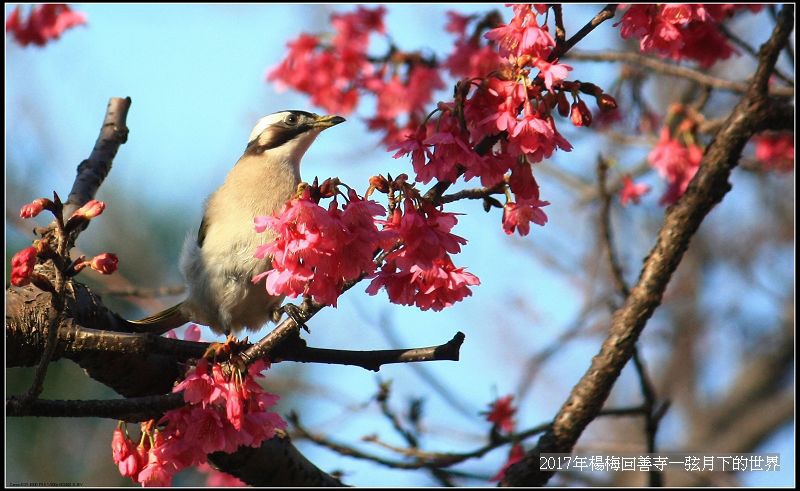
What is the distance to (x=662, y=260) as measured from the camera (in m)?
3.11

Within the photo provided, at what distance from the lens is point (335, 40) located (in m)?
5.13

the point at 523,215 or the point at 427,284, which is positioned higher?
the point at 523,215

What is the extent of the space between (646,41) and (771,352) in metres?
7.23

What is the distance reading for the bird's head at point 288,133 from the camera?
3851mm

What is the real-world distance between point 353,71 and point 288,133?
4.08 feet

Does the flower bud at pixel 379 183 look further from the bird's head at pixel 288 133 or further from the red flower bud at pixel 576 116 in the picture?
the bird's head at pixel 288 133

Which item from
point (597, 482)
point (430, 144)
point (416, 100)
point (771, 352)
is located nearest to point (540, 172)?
point (416, 100)

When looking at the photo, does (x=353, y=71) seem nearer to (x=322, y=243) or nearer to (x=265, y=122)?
(x=265, y=122)

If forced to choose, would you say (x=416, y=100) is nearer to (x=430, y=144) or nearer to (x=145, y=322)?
(x=145, y=322)

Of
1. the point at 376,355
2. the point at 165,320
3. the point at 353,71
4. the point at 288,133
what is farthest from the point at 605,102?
the point at 353,71

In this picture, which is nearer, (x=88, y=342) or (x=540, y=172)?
(x=88, y=342)

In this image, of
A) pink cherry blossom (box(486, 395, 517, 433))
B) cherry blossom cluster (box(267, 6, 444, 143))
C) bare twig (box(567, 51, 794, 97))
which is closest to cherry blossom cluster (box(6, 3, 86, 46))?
cherry blossom cluster (box(267, 6, 444, 143))

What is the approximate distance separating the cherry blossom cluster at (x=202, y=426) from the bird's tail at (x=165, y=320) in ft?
3.38

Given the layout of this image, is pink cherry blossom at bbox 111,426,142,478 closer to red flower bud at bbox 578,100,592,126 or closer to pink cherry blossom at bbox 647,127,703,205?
red flower bud at bbox 578,100,592,126
